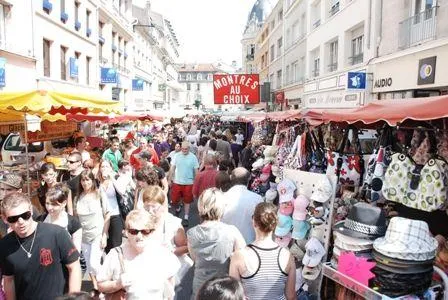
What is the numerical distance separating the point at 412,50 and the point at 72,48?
1636 cm

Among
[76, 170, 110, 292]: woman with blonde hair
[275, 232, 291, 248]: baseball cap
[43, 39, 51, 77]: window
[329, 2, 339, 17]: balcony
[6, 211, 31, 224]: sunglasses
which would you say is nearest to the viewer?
[6, 211, 31, 224]: sunglasses

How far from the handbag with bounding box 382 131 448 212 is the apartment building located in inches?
279

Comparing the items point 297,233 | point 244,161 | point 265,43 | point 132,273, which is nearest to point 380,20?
point 244,161

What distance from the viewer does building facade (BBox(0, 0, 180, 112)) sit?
50.0ft

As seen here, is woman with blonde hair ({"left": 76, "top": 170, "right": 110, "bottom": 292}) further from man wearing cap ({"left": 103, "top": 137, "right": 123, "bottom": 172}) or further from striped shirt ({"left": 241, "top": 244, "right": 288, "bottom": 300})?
man wearing cap ({"left": 103, "top": 137, "right": 123, "bottom": 172})

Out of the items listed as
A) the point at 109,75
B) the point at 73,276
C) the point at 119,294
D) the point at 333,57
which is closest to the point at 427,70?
the point at 333,57

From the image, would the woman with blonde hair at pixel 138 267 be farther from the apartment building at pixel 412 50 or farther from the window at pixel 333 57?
the window at pixel 333 57

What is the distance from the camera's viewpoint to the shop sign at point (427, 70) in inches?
429

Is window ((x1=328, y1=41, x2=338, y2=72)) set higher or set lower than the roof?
lower

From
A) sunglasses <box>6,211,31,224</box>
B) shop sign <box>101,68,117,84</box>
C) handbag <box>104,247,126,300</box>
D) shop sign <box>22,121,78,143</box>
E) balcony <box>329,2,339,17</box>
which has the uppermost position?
balcony <box>329,2,339,17</box>

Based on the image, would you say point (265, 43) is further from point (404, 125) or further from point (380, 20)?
point (404, 125)

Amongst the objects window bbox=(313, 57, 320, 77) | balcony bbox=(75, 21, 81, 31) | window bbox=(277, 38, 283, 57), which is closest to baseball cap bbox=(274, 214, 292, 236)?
window bbox=(313, 57, 320, 77)

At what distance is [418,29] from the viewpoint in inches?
471

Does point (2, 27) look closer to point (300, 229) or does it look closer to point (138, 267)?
point (300, 229)
